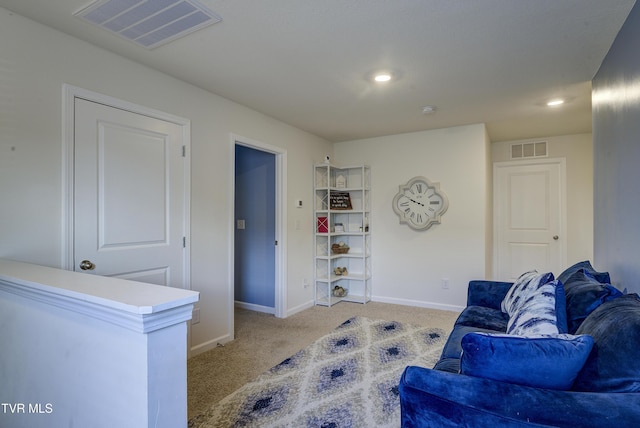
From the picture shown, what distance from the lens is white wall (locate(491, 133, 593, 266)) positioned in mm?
4539

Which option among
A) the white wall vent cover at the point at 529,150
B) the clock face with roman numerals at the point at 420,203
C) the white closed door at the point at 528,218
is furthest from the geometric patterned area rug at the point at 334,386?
the white wall vent cover at the point at 529,150

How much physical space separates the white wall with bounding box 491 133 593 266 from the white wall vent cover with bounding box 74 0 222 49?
16.2 feet

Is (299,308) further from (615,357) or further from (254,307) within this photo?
(615,357)

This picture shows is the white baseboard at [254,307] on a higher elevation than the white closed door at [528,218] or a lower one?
lower

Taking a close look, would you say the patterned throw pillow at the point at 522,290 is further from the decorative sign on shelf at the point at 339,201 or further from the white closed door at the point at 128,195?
the decorative sign on shelf at the point at 339,201

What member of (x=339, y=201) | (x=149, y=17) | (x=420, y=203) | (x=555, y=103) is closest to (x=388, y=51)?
(x=149, y=17)

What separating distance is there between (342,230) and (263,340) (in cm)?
209

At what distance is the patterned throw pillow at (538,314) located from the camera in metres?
1.45

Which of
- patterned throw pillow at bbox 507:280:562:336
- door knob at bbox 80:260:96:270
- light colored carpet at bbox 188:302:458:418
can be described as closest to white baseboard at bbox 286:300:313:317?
light colored carpet at bbox 188:302:458:418

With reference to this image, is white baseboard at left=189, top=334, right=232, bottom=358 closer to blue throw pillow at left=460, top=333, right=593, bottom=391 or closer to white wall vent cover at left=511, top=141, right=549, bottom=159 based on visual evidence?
blue throw pillow at left=460, top=333, right=593, bottom=391

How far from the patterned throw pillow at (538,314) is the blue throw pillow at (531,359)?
387mm

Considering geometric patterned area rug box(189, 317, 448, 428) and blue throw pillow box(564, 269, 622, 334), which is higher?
blue throw pillow box(564, 269, 622, 334)

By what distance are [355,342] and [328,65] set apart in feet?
7.81

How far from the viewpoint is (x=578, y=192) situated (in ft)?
15.0
